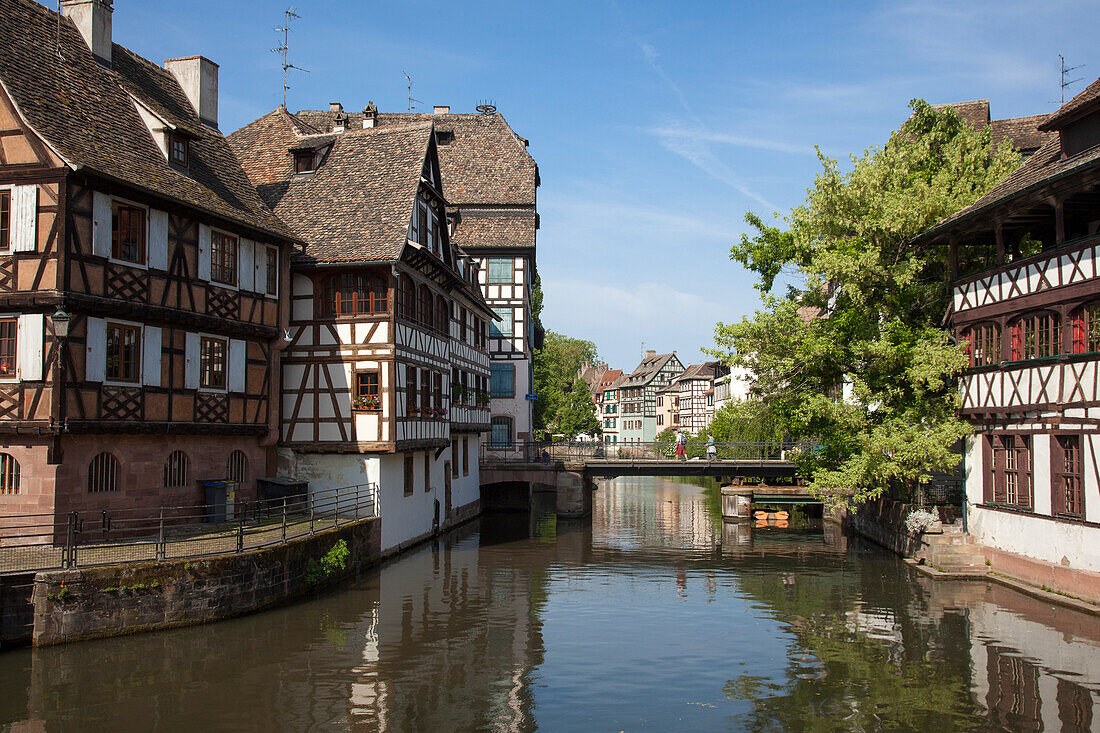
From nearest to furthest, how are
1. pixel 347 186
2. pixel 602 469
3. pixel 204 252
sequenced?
pixel 204 252
pixel 347 186
pixel 602 469

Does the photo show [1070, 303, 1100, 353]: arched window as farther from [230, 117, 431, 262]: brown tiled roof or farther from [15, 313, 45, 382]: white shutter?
[15, 313, 45, 382]: white shutter

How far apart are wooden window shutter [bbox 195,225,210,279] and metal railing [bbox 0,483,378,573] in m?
4.09

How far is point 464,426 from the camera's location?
119ft

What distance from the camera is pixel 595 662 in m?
15.7

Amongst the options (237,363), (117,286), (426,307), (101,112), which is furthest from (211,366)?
(426,307)

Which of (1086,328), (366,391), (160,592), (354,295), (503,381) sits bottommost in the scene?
(160,592)

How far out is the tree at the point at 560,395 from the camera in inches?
2469

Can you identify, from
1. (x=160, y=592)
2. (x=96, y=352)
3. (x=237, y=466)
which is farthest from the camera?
(x=237, y=466)

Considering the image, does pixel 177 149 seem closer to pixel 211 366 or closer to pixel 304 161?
pixel 211 366

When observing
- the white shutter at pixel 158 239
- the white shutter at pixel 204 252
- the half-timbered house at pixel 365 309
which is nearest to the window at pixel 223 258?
the white shutter at pixel 204 252

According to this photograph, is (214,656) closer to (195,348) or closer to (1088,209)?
(195,348)

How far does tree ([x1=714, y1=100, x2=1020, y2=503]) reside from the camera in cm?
2491

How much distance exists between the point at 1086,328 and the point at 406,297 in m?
18.2

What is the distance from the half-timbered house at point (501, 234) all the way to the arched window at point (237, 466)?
22556 mm
